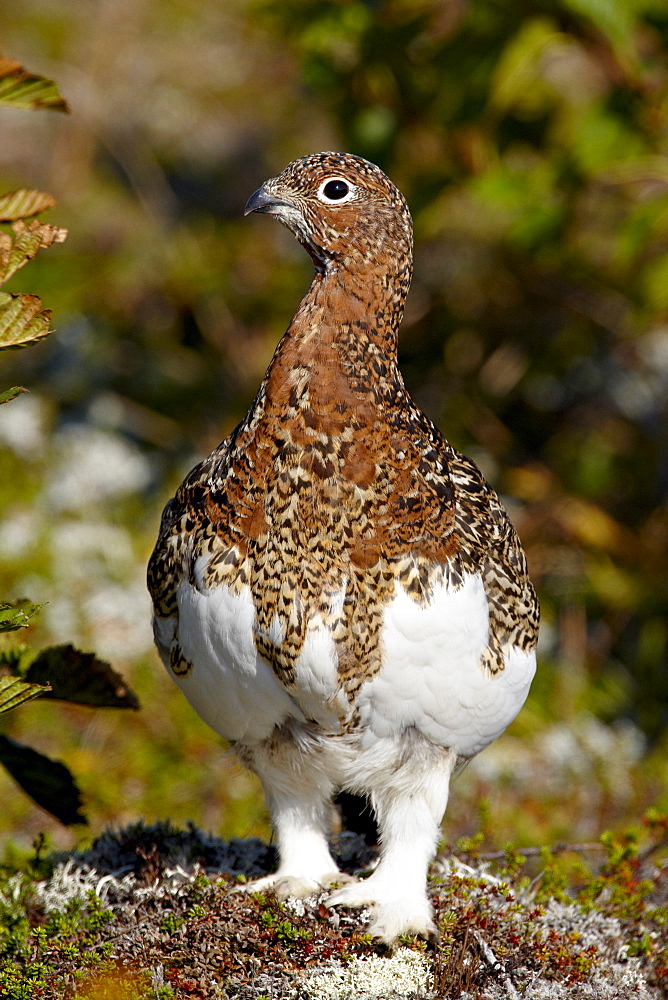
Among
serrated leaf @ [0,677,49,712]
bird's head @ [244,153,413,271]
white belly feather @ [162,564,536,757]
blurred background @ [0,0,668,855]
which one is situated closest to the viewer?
serrated leaf @ [0,677,49,712]

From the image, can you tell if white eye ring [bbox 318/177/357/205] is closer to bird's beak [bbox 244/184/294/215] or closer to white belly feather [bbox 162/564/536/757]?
bird's beak [bbox 244/184/294/215]

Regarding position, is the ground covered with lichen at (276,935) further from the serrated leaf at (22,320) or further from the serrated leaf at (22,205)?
the serrated leaf at (22,205)

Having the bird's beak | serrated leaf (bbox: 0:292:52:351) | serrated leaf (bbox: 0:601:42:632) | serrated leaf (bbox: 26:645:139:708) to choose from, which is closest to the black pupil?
the bird's beak

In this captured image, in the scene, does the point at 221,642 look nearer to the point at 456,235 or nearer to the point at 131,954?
the point at 131,954

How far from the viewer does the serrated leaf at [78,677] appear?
11.0ft

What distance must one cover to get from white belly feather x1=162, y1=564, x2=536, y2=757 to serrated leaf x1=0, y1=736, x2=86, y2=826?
0.55 metres

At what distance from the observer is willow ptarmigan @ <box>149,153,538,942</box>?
2996 mm

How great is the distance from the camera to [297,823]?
3.54 m

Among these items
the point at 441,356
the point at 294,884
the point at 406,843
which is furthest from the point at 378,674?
the point at 441,356

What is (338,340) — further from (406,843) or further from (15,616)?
(406,843)

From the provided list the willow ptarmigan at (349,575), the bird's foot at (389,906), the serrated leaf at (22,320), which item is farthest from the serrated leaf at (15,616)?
the bird's foot at (389,906)

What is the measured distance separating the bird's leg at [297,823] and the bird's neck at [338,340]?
1121 mm

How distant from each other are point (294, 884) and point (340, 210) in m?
2.03

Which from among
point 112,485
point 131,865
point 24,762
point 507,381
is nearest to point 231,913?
point 131,865
